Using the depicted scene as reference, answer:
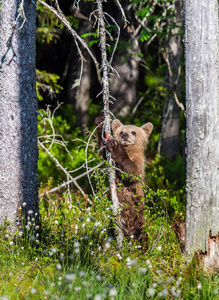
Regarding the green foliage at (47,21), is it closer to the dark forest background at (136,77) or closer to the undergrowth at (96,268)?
the dark forest background at (136,77)

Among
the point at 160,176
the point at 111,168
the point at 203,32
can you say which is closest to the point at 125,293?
the point at 111,168

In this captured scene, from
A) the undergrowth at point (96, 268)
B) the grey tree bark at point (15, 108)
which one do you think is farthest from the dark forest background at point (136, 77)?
the undergrowth at point (96, 268)

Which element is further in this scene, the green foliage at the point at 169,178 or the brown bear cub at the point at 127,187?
the green foliage at the point at 169,178

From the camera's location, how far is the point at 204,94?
470 cm

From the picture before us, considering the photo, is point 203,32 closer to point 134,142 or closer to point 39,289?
point 134,142

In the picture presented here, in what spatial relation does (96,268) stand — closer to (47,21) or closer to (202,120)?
(202,120)

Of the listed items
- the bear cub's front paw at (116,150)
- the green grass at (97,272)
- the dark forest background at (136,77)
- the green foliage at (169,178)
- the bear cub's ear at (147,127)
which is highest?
the dark forest background at (136,77)

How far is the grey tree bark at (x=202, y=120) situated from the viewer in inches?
185

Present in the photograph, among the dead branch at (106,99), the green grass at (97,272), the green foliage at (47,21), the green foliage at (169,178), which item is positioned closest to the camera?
the green grass at (97,272)

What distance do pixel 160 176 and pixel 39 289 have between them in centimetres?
637

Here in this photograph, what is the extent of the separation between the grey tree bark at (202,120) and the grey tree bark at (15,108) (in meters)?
2.36

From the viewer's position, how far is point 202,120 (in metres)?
4.70

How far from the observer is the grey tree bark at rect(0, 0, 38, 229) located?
18.1 feet

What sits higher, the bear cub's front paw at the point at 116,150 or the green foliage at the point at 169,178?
the bear cub's front paw at the point at 116,150
